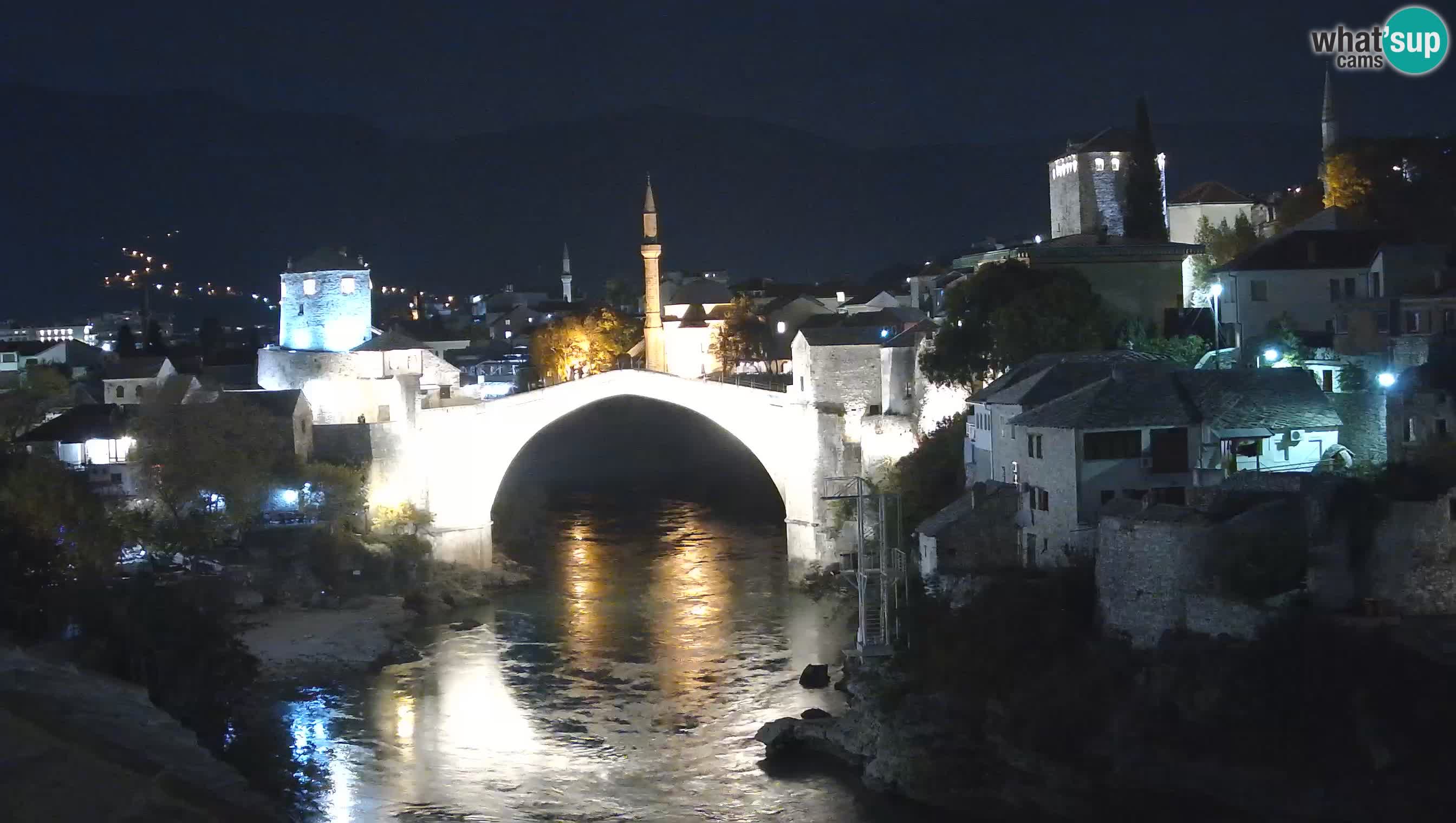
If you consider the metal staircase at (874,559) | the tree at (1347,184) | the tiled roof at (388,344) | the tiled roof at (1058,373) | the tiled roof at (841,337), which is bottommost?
the metal staircase at (874,559)

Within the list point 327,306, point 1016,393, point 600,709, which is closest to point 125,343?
point 327,306

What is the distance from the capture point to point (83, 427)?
996 inches

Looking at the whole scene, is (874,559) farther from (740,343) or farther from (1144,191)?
(740,343)

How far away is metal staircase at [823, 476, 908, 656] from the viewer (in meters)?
18.2

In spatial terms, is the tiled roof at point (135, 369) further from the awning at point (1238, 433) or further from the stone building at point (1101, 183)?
the awning at point (1238, 433)

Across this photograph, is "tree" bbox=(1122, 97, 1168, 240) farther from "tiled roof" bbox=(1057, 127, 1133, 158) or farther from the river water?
the river water

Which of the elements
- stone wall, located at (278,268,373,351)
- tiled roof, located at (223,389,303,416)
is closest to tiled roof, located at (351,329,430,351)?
stone wall, located at (278,268,373,351)

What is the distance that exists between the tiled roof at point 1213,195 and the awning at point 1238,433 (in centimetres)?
1230

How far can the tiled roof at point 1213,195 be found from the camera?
1104 inches

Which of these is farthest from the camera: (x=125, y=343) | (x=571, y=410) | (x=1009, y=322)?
(x=125, y=343)

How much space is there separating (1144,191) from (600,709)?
42.3 feet

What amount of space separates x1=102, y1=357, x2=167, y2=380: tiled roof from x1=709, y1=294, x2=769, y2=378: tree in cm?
1219

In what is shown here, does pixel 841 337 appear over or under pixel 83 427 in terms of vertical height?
over

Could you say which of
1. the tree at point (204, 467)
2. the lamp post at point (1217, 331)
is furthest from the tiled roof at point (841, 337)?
the tree at point (204, 467)
